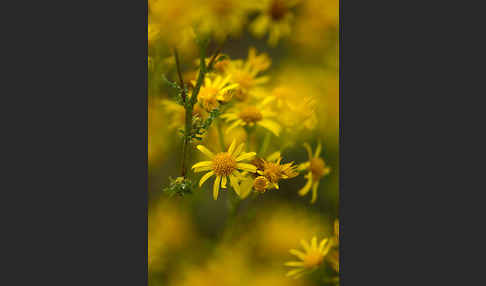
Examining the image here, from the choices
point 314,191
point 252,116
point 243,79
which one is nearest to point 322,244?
point 314,191

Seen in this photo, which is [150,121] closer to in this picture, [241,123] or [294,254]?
[241,123]

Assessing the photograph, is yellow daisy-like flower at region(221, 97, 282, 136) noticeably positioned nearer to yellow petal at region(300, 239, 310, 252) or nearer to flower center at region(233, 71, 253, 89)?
flower center at region(233, 71, 253, 89)

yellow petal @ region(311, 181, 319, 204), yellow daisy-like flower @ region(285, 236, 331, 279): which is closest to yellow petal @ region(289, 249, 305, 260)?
yellow daisy-like flower @ region(285, 236, 331, 279)

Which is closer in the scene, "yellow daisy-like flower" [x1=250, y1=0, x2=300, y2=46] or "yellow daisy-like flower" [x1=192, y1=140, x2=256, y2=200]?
"yellow daisy-like flower" [x1=192, y1=140, x2=256, y2=200]

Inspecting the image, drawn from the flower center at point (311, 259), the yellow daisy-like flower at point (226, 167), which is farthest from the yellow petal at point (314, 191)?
the yellow daisy-like flower at point (226, 167)

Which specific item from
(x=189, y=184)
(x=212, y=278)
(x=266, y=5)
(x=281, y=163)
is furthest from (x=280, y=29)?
(x=212, y=278)

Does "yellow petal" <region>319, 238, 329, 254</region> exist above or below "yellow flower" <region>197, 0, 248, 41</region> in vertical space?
below

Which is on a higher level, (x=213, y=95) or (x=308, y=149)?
(x=213, y=95)

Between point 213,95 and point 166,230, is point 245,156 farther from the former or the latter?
point 166,230
